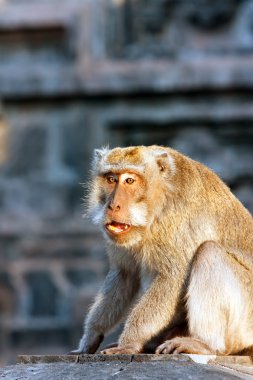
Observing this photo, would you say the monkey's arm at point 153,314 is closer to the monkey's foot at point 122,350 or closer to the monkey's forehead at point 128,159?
the monkey's foot at point 122,350

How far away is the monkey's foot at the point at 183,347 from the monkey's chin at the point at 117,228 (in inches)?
34.4

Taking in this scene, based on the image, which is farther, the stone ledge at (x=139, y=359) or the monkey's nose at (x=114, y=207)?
the monkey's nose at (x=114, y=207)

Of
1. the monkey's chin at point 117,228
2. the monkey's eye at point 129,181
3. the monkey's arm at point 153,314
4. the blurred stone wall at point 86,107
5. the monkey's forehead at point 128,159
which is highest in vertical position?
the blurred stone wall at point 86,107

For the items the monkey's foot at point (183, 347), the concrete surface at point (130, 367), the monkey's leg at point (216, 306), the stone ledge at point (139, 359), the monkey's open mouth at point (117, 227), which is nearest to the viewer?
the concrete surface at point (130, 367)

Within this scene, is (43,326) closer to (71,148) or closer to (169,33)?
(71,148)

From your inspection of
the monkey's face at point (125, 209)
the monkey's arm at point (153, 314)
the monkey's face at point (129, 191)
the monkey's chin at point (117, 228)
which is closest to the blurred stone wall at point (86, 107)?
the monkey's face at point (129, 191)

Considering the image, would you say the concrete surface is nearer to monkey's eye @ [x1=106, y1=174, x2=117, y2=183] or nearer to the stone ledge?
the stone ledge

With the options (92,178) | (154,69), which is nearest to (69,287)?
(154,69)

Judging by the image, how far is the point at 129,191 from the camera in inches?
443

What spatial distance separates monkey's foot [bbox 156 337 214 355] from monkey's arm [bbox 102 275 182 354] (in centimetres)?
27

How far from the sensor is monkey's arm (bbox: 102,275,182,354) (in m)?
10.9

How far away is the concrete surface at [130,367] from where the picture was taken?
10105 mm

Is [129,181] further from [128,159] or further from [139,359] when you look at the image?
[139,359]

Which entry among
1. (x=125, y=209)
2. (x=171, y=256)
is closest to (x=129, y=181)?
(x=125, y=209)
